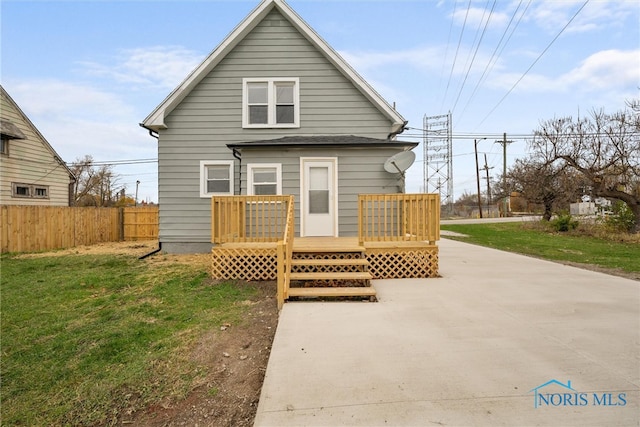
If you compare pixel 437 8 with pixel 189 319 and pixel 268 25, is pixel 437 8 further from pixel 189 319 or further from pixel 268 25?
pixel 189 319

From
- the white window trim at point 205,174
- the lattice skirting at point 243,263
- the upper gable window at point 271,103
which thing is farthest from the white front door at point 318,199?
the white window trim at point 205,174

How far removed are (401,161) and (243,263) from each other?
4.70 metres

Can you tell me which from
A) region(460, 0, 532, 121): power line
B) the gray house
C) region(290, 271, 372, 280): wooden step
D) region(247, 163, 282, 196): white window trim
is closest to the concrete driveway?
region(290, 271, 372, 280): wooden step

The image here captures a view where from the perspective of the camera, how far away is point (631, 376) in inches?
103

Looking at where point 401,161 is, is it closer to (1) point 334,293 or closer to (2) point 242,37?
(1) point 334,293

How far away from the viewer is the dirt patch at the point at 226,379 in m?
2.33

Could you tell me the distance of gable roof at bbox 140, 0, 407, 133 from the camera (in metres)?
9.36

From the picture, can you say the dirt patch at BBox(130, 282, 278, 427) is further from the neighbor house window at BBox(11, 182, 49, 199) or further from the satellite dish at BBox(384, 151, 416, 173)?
the neighbor house window at BBox(11, 182, 49, 199)

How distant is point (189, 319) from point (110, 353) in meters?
1.05

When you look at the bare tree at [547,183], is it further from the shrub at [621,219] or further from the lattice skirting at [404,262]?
the lattice skirting at [404,262]

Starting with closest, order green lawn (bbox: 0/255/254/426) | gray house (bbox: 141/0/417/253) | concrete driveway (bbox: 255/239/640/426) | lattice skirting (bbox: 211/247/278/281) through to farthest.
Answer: concrete driveway (bbox: 255/239/640/426) < green lawn (bbox: 0/255/254/426) < lattice skirting (bbox: 211/247/278/281) < gray house (bbox: 141/0/417/253)

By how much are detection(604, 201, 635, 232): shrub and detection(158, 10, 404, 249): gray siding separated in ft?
44.5

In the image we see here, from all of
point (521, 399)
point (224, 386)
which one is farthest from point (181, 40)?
point (521, 399)

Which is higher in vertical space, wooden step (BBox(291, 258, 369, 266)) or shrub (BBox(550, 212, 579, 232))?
shrub (BBox(550, 212, 579, 232))
